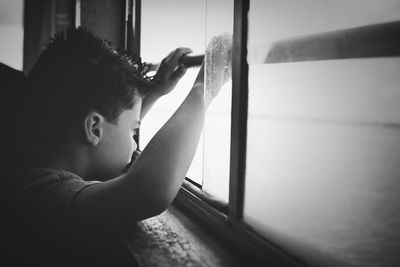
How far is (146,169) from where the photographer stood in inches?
26.7

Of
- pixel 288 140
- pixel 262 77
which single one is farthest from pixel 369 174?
pixel 262 77

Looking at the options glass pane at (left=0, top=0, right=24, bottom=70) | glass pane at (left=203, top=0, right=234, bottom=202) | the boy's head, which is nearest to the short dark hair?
the boy's head

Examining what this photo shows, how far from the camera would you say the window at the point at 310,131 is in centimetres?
43

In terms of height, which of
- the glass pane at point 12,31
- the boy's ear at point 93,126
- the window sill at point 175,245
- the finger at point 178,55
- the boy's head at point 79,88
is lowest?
the window sill at point 175,245

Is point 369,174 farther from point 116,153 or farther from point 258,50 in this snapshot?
point 116,153

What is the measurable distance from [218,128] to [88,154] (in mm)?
385

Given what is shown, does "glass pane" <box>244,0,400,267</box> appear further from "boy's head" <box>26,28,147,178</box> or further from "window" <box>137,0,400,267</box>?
"boy's head" <box>26,28,147,178</box>

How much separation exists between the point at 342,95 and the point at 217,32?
1.49 ft

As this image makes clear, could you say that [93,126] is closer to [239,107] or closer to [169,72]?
[169,72]

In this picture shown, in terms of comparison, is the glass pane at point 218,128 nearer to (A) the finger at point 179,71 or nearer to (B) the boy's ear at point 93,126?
(A) the finger at point 179,71

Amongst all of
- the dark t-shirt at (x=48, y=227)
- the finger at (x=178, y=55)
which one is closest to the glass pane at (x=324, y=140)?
the finger at (x=178, y=55)

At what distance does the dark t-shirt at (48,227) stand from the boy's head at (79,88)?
137mm

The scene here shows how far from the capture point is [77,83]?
0.85m

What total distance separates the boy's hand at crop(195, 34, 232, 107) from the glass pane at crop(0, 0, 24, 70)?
10.2 feet
